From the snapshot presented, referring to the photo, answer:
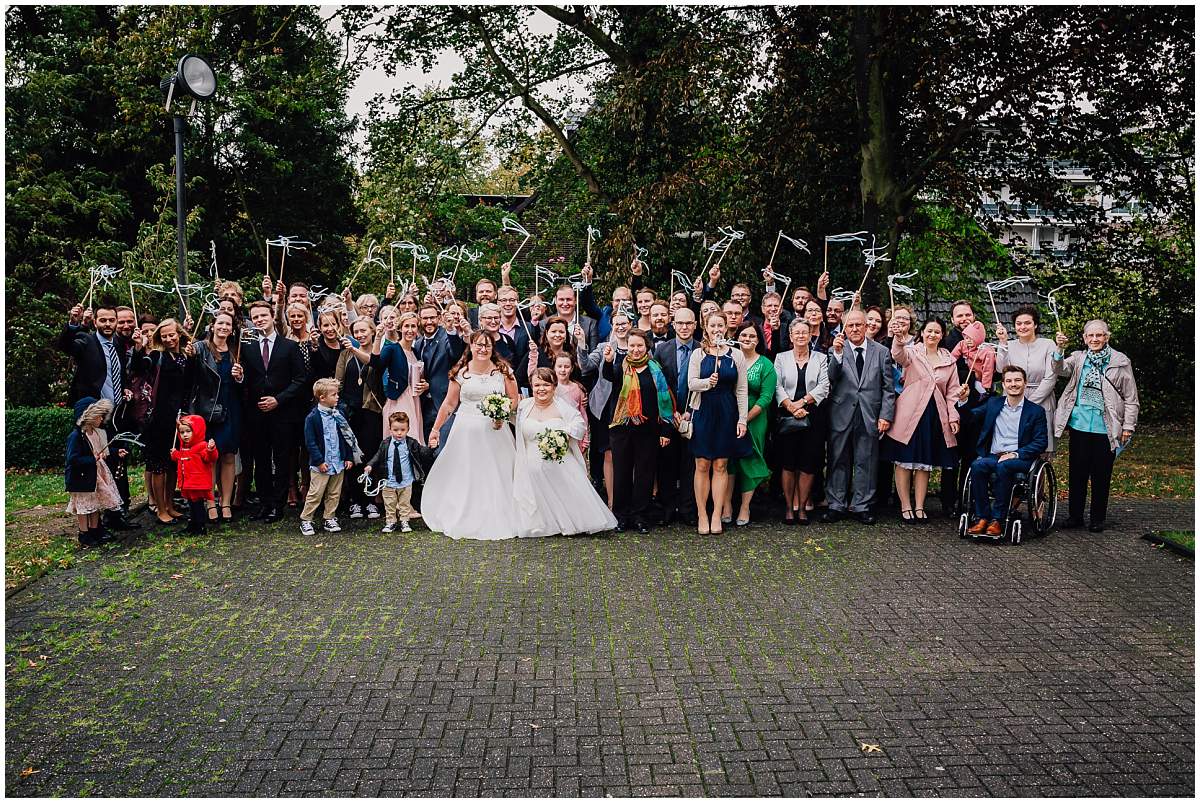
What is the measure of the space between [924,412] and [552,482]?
3.90 meters

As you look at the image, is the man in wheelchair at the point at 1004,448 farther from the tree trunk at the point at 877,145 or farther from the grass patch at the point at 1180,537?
the tree trunk at the point at 877,145

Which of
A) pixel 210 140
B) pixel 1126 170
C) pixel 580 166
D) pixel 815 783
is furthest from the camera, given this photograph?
pixel 210 140

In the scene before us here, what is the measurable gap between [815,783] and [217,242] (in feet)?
87.9

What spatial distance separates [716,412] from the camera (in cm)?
966

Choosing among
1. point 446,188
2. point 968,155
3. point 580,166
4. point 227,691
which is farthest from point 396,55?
point 227,691

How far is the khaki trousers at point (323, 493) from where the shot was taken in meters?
9.79

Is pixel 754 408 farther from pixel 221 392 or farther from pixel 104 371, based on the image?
pixel 104 371

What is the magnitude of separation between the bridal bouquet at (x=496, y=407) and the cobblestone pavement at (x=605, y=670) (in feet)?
4.29

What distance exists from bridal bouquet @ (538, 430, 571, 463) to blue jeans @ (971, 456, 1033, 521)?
397cm

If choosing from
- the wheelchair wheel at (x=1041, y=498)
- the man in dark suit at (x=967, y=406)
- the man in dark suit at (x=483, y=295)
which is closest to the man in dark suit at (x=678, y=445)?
the man in dark suit at (x=483, y=295)

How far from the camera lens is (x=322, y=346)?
10289mm

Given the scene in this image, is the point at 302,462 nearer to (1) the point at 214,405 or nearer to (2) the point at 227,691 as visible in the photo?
(1) the point at 214,405

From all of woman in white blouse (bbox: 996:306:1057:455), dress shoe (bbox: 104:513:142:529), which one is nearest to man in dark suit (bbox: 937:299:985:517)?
woman in white blouse (bbox: 996:306:1057:455)

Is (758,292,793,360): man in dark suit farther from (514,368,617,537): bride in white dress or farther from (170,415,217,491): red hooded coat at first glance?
(170,415,217,491): red hooded coat
